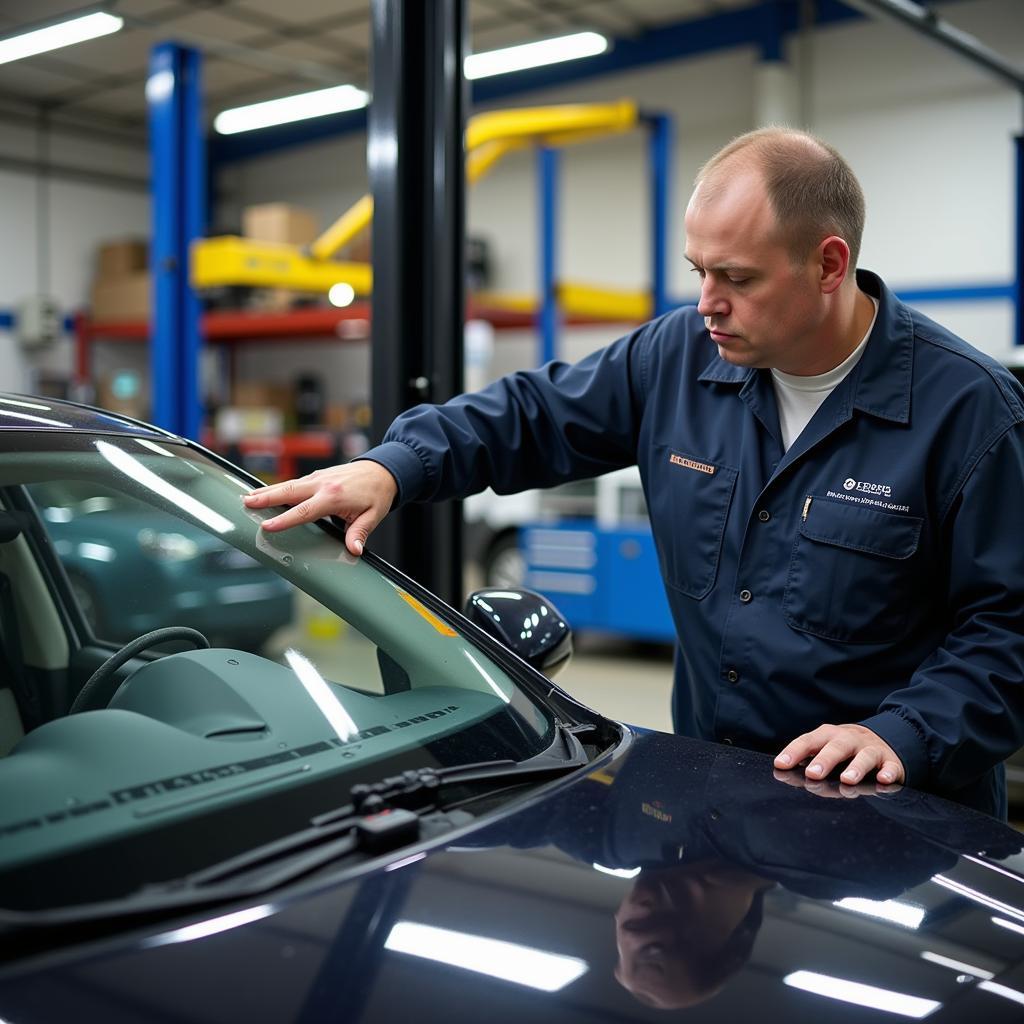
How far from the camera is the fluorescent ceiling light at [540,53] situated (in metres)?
10.1

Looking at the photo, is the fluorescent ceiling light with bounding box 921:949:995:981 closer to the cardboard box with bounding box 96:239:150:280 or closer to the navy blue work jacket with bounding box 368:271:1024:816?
the navy blue work jacket with bounding box 368:271:1024:816

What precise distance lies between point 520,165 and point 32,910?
12.4 metres

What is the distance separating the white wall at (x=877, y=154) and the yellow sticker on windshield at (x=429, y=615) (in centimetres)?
767

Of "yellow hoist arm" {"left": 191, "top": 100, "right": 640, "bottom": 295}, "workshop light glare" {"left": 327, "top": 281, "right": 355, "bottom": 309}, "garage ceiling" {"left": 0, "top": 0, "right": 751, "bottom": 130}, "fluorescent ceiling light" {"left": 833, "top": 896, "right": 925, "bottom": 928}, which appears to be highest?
"garage ceiling" {"left": 0, "top": 0, "right": 751, "bottom": 130}

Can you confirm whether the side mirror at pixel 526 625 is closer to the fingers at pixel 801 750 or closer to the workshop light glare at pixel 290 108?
the fingers at pixel 801 750

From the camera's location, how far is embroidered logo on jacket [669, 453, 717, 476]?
78.6 inches

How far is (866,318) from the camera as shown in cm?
192

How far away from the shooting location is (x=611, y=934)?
1074 mm

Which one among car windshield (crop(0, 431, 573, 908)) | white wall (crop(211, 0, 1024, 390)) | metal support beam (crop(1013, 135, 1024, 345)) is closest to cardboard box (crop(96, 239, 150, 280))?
white wall (crop(211, 0, 1024, 390))

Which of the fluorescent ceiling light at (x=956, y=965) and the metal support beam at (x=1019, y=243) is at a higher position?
the metal support beam at (x=1019, y=243)

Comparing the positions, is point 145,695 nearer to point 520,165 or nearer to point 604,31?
point 604,31

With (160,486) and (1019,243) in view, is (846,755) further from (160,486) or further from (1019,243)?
(1019,243)

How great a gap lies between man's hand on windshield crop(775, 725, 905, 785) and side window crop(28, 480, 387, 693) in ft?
1.80

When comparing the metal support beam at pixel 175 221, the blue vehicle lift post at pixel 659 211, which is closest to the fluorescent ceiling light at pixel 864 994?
the metal support beam at pixel 175 221
